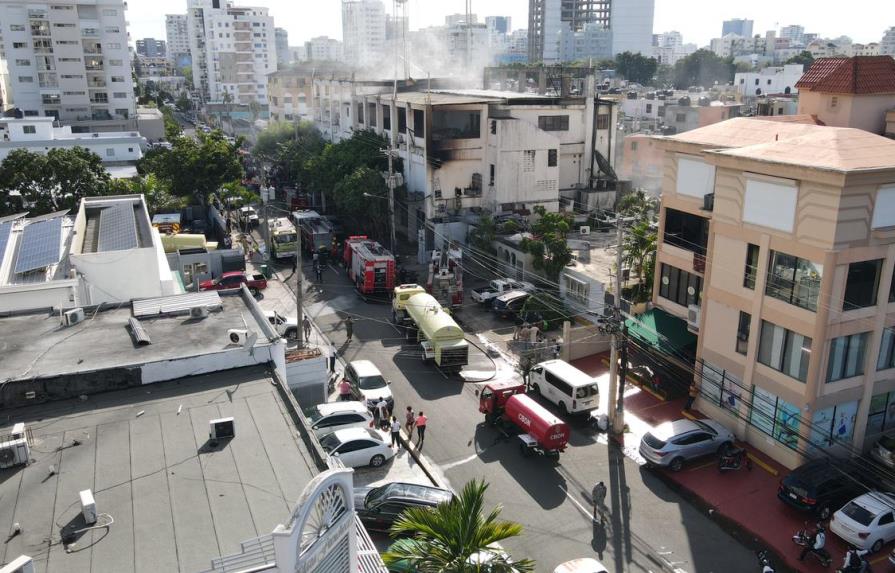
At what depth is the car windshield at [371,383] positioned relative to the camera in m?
25.4

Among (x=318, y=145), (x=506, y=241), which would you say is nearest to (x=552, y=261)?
(x=506, y=241)

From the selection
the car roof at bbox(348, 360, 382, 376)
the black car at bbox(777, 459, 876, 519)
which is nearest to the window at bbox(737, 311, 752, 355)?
the black car at bbox(777, 459, 876, 519)

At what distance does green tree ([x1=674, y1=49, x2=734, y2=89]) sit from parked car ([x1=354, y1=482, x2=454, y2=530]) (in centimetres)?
13861

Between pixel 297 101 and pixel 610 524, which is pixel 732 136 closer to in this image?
pixel 610 524

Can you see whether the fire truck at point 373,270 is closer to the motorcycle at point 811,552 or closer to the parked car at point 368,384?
the parked car at point 368,384

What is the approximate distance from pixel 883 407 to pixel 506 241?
20.2 metres

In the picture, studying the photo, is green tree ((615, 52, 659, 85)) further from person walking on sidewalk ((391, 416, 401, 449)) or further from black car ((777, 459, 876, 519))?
black car ((777, 459, 876, 519))

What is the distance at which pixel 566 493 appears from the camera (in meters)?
20.1

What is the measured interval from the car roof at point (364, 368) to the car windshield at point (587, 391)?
24.1ft

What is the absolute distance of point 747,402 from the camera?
22.4m

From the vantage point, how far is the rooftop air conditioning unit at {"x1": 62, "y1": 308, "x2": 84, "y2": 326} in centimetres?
1838

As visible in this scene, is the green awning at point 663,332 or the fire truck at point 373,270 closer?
the green awning at point 663,332

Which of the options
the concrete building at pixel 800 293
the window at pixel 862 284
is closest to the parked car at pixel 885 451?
the concrete building at pixel 800 293

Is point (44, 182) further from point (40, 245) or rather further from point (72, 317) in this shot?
point (72, 317)
